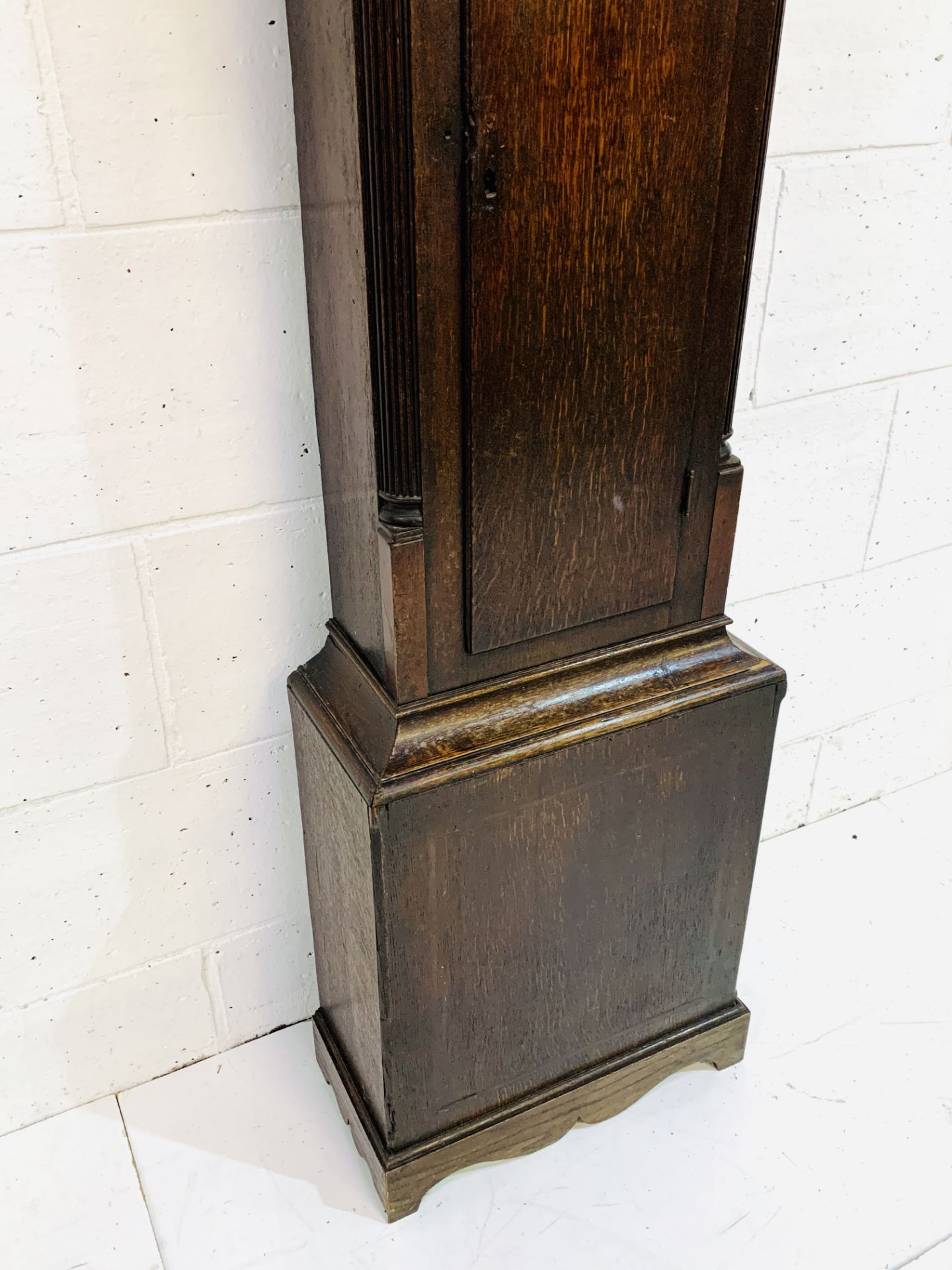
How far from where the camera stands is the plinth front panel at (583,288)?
0.88 metres

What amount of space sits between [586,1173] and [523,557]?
846 millimetres

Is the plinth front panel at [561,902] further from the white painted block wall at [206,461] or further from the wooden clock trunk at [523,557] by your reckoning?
the white painted block wall at [206,461]

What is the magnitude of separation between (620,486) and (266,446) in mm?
411

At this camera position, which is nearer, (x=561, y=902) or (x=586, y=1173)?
(x=561, y=902)

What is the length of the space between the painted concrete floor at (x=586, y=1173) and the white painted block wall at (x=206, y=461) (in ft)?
0.34

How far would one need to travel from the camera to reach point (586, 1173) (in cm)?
138

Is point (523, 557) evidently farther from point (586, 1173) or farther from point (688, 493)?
point (586, 1173)

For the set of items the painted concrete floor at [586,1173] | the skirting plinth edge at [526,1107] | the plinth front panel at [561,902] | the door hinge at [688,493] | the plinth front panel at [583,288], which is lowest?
the painted concrete floor at [586,1173]

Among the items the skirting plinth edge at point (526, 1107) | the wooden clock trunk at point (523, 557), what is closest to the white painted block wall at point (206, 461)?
the wooden clock trunk at point (523, 557)

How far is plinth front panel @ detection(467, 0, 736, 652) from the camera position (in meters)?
0.88

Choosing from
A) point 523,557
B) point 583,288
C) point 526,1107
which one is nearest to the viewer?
point 583,288

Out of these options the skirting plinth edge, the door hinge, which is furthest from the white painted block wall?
the door hinge

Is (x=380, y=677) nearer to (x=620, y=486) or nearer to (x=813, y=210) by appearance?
(x=620, y=486)

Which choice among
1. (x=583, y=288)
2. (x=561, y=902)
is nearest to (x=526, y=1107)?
(x=561, y=902)
